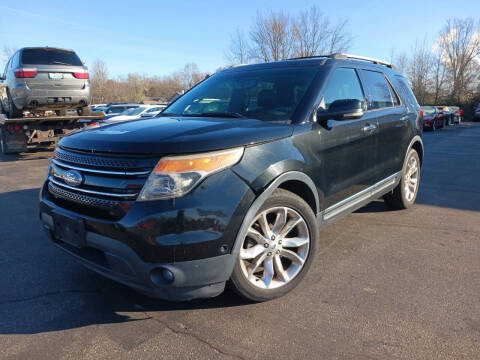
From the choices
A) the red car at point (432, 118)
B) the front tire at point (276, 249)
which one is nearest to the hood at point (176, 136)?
the front tire at point (276, 249)

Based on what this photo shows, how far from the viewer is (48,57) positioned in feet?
32.6

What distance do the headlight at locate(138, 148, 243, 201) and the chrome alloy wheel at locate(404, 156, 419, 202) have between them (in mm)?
3623

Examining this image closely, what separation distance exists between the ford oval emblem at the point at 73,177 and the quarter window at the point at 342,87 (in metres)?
2.08

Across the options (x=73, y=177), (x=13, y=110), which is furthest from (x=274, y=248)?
(x=13, y=110)

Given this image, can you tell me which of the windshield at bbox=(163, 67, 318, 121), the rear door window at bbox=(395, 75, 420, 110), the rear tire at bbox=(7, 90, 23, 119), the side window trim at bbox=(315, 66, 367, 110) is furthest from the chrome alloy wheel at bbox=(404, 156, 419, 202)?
the rear tire at bbox=(7, 90, 23, 119)

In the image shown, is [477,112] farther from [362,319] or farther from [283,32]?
[362,319]

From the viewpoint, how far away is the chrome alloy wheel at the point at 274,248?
2.66m

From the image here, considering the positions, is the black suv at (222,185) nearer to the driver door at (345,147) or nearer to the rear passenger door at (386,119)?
the driver door at (345,147)

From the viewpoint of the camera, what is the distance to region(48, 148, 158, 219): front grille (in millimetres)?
2320

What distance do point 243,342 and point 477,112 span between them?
43.1 meters

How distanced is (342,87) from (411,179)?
238 cm

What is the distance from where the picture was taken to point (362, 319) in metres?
2.58

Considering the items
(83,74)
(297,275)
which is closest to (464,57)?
(83,74)

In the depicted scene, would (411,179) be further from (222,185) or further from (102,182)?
(102,182)
